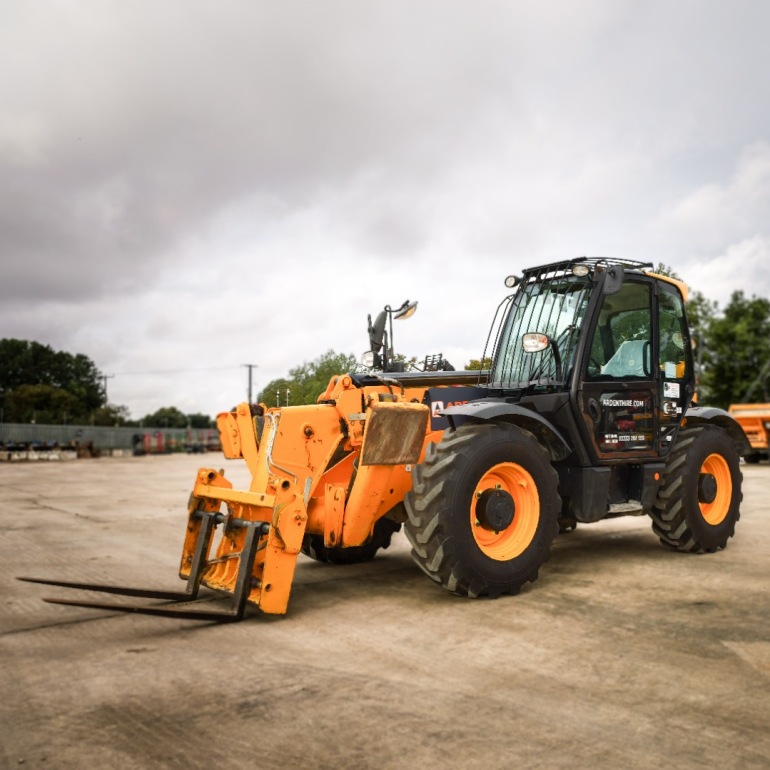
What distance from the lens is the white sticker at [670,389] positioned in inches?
270

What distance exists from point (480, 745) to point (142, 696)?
5.30 ft

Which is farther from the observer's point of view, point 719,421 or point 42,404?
point 42,404

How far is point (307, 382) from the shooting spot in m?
6.60

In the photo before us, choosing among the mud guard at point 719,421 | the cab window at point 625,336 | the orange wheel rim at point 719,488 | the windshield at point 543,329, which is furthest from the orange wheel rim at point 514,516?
the orange wheel rim at point 719,488

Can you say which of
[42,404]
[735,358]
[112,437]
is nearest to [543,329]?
[735,358]

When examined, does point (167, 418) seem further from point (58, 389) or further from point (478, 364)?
point (478, 364)

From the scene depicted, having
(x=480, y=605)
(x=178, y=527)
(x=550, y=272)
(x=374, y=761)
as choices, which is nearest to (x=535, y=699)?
(x=374, y=761)

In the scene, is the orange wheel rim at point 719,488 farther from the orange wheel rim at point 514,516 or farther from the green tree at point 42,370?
the green tree at point 42,370

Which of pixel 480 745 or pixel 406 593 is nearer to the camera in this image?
pixel 480 745

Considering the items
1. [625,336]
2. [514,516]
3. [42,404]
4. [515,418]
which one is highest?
[42,404]

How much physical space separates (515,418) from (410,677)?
2.66 meters

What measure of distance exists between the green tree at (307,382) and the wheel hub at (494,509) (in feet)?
5.56

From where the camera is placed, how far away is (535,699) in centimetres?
341

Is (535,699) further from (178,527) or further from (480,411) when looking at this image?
(178,527)
